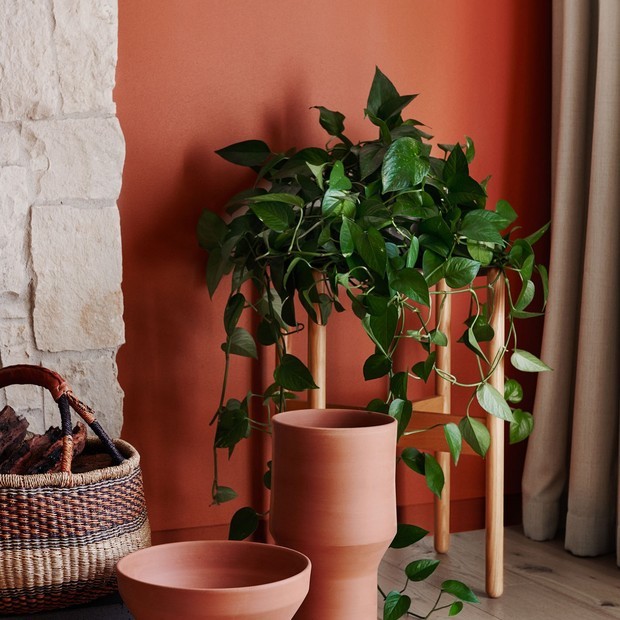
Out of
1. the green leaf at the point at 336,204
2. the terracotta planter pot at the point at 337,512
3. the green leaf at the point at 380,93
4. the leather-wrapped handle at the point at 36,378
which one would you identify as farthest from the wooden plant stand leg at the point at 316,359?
the terracotta planter pot at the point at 337,512

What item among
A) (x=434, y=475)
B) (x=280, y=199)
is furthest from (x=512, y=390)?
(x=280, y=199)

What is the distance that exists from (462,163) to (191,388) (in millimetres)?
721

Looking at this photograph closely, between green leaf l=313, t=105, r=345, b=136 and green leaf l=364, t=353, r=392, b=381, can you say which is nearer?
green leaf l=364, t=353, r=392, b=381

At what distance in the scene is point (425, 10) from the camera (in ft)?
6.40

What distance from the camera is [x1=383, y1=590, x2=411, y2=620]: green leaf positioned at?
127cm

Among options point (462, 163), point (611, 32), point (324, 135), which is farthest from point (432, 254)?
point (611, 32)

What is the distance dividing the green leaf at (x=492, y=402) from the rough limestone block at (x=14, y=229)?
2.83ft

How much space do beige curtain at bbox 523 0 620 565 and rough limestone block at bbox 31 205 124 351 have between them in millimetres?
998

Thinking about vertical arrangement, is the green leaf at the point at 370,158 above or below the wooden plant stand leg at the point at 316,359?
above

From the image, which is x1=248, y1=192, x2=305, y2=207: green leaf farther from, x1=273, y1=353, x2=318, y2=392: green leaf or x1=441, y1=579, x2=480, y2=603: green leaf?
x1=441, y1=579, x2=480, y2=603: green leaf

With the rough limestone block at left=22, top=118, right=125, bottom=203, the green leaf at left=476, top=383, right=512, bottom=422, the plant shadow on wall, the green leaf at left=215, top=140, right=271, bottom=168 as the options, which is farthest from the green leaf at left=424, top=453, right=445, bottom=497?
the rough limestone block at left=22, top=118, right=125, bottom=203

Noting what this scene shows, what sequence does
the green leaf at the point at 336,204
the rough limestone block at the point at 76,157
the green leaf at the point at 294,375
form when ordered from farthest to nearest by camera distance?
the rough limestone block at the point at 76,157 → the green leaf at the point at 294,375 → the green leaf at the point at 336,204

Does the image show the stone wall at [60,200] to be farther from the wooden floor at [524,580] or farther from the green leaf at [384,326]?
the wooden floor at [524,580]

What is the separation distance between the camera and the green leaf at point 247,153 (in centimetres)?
169
